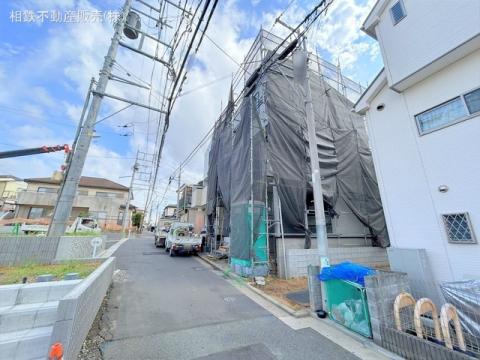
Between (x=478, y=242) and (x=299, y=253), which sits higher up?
(x=478, y=242)

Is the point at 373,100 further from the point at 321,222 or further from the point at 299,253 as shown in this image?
the point at 299,253

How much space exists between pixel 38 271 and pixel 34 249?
1.21 meters

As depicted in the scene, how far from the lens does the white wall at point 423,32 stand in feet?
13.7

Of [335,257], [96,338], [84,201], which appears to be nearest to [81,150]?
[96,338]

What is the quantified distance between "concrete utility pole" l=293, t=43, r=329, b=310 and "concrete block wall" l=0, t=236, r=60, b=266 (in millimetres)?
7324

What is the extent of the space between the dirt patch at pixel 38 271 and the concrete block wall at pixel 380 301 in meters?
5.43

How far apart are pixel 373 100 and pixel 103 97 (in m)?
9.26

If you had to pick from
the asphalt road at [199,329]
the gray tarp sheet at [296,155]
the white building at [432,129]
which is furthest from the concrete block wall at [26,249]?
the white building at [432,129]

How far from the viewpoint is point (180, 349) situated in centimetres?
297

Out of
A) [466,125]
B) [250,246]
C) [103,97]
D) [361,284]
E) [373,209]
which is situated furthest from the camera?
[373,209]

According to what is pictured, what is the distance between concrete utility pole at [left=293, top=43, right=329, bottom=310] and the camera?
4.23 meters

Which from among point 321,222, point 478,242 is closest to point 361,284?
point 321,222

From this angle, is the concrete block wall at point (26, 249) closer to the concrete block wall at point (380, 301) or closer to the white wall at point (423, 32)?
the concrete block wall at point (380, 301)

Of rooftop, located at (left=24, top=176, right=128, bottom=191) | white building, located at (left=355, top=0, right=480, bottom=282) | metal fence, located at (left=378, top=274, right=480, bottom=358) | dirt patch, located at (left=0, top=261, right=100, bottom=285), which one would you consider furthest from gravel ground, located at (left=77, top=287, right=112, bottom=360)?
rooftop, located at (left=24, top=176, right=128, bottom=191)
